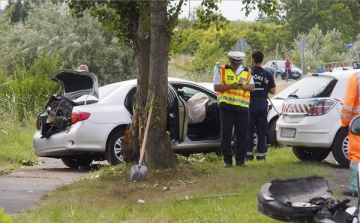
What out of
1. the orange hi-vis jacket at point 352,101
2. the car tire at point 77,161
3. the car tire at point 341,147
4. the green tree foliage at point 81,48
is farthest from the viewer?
the green tree foliage at point 81,48

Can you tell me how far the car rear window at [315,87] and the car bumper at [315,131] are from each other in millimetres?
415

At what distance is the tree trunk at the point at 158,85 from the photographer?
1116 cm

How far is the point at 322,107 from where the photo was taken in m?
12.6

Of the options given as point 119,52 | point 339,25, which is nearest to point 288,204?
point 119,52

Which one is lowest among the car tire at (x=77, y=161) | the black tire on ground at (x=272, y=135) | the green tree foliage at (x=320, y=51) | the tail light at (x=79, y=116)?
the green tree foliage at (x=320, y=51)

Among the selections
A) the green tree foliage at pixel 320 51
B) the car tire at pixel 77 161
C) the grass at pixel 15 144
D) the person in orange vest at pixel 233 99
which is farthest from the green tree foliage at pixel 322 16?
the person in orange vest at pixel 233 99

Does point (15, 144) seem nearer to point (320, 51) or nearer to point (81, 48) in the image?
point (81, 48)

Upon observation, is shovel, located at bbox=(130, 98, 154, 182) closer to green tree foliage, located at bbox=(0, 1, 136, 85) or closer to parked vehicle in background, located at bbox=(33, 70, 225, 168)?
parked vehicle in background, located at bbox=(33, 70, 225, 168)

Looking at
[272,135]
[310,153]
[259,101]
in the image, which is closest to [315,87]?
[259,101]

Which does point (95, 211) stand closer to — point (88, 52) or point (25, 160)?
point (25, 160)

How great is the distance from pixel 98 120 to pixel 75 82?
3.09 ft

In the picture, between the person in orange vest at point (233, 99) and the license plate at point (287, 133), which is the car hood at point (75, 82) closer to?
the person in orange vest at point (233, 99)

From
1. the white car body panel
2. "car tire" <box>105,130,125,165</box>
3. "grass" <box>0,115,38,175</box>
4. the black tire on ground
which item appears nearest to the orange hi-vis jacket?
the white car body panel

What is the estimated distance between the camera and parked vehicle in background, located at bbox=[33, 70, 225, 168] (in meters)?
13.5
